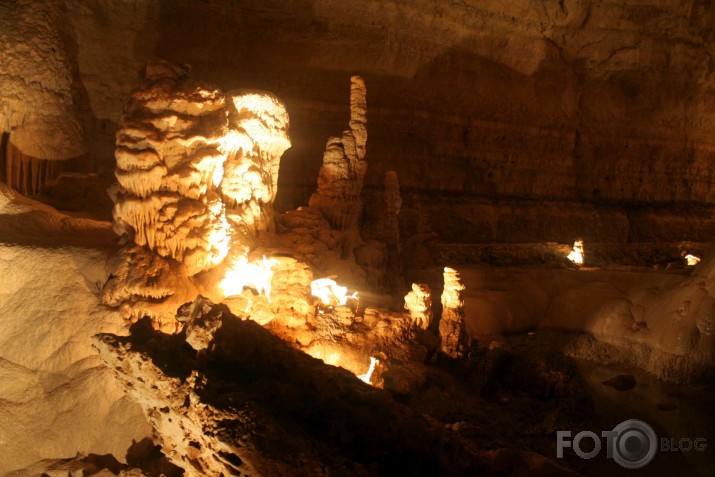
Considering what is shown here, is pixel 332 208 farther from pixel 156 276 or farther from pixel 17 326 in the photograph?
pixel 17 326

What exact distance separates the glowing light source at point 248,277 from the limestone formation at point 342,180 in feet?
7.78

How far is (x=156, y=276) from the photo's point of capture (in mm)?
6516

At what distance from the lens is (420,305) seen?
29.1 feet

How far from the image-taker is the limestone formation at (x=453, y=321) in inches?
352

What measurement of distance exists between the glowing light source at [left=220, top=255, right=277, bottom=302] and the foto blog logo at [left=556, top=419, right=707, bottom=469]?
4.49 meters

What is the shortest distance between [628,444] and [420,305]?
3.55 meters

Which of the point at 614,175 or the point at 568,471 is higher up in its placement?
the point at 614,175

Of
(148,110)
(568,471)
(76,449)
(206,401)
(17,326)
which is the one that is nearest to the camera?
(206,401)

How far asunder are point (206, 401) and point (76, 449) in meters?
2.65

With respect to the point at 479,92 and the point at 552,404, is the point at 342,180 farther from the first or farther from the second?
the point at 479,92

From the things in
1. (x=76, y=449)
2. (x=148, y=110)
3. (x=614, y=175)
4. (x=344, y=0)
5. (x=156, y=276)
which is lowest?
(x=76, y=449)

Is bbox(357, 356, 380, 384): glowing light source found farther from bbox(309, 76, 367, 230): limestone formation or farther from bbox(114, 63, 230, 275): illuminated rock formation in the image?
bbox(309, 76, 367, 230): limestone formation

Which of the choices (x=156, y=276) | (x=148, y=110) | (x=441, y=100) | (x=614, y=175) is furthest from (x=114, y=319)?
(x=614, y=175)

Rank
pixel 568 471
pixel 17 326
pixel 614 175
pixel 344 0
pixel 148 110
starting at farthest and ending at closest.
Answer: pixel 614 175, pixel 344 0, pixel 148 110, pixel 17 326, pixel 568 471
